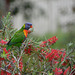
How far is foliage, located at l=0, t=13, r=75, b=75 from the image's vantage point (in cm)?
77

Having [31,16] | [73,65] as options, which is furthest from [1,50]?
[31,16]

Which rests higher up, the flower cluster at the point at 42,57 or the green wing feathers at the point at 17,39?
the green wing feathers at the point at 17,39

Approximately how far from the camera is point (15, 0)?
4684 mm

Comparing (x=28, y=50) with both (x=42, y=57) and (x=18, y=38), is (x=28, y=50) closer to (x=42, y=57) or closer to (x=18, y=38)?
(x=42, y=57)

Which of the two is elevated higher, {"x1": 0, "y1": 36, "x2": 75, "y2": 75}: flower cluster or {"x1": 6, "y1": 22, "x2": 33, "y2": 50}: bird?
{"x1": 6, "y1": 22, "x2": 33, "y2": 50}: bird

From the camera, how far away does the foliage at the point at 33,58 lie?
2.53 feet

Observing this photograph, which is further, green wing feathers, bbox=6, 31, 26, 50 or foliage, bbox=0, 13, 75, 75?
green wing feathers, bbox=6, 31, 26, 50

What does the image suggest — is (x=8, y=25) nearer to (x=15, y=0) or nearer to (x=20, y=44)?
(x=20, y=44)

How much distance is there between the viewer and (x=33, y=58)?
748 millimetres

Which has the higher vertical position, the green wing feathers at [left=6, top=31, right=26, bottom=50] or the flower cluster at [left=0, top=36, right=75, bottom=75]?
the green wing feathers at [left=6, top=31, right=26, bottom=50]

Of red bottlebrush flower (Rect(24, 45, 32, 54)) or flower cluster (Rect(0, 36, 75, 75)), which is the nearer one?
flower cluster (Rect(0, 36, 75, 75))

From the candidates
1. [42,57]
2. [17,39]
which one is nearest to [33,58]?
[42,57]

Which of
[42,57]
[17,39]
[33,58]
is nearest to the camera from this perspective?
[33,58]

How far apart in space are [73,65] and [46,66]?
0.56 ft
